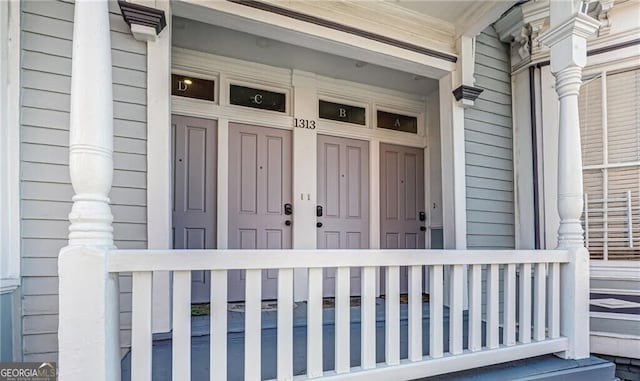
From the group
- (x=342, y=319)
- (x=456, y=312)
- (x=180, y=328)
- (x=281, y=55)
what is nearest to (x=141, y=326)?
(x=180, y=328)

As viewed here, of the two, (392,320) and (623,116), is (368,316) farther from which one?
(623,116)

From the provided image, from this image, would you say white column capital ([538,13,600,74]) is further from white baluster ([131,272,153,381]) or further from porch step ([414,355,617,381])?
white baluster ([131,272,153,381])

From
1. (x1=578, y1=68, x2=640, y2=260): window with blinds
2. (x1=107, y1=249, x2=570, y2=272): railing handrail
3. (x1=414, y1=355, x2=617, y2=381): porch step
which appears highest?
(x1=578, y1=68, x2=640, y2=260): window with blinds

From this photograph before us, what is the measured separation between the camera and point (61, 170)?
227cm

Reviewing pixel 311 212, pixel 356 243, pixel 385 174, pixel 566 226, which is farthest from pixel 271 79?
pixel 566 226

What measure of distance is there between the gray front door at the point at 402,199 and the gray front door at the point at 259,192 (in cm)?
118

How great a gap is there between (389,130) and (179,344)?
11.6 ft

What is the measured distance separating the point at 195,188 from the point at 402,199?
7.64ft

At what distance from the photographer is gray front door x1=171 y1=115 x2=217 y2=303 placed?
3395 millimetres

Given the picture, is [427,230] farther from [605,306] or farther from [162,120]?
[162,120]

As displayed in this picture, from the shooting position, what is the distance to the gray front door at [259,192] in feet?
11.9

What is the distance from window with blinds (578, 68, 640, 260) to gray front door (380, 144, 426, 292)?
1689 millimetres

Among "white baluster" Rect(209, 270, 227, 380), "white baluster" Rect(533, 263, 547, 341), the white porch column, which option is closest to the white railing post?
"white baluster" Rect(533, 263, 547, 341)

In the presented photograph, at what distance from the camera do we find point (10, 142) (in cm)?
212
